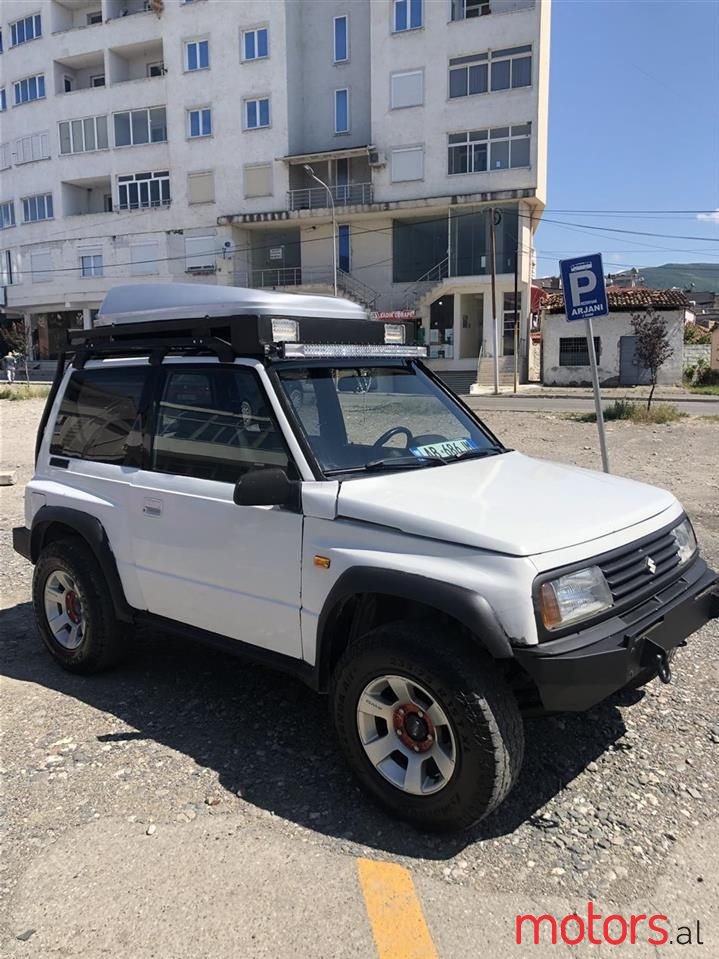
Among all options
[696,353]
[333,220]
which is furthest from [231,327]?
[696,353]

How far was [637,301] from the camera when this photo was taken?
3841 cm

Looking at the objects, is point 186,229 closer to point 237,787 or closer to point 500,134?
point 500,134

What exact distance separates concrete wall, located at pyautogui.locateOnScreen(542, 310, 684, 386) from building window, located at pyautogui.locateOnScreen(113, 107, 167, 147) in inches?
1051

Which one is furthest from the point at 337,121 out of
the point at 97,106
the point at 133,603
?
the point at 133,603

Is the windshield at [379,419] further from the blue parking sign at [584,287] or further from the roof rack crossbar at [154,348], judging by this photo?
Result: the blue parking sign at [584,287]

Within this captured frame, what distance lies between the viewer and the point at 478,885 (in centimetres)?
270

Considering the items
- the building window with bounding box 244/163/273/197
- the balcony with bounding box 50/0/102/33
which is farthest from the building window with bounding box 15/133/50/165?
the building window with bounding box 244/163/273/197

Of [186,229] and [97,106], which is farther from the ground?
[97,106]

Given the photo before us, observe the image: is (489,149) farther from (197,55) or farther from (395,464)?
(395,464)

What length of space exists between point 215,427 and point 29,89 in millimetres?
56198

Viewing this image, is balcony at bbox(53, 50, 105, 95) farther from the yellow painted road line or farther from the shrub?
the yellow painted road line

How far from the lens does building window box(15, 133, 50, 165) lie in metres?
48.6

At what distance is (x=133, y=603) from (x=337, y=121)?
44.6 metres

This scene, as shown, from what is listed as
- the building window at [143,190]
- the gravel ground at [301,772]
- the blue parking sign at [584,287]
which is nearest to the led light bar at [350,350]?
the gravel ground at [301,772]
